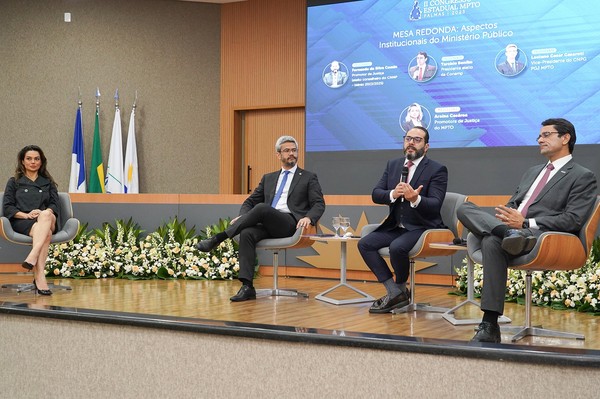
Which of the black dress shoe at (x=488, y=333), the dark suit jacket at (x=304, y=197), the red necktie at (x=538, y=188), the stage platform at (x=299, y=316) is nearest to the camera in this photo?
the stage platform at (x=299, y=316)

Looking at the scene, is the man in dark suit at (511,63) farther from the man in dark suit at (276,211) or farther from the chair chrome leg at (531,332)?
the chair chrome leg at (531,332)

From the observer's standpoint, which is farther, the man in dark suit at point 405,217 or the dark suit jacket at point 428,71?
the dark suit jacket at point 428,71

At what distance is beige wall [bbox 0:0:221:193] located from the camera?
9.64 m

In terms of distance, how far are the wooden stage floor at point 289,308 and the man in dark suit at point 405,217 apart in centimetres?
23

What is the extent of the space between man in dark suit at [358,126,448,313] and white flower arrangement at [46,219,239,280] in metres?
2.38

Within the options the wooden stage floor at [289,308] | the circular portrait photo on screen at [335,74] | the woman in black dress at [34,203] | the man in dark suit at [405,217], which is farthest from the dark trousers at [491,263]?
the circular portrait photo on screen at [335,74]

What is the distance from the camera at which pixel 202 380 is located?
10.6ft

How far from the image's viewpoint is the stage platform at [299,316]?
2740mm

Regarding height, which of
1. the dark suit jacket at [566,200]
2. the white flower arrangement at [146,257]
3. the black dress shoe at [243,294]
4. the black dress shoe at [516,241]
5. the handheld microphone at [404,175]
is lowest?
the black dress shoe at [243,294]

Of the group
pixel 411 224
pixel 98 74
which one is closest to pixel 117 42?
pixel 98 74

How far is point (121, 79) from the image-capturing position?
390 inches

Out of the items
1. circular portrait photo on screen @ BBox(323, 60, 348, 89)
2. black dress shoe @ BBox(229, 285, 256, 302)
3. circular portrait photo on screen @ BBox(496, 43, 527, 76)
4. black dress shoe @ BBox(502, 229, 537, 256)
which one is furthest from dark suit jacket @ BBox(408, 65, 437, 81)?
black dress shoe @ BBox(502, 229, 537, 256)

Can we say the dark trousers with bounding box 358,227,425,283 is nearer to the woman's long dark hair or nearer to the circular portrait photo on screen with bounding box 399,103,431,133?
the woman's long dark hair

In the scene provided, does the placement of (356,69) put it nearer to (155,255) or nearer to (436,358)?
(155,255)
